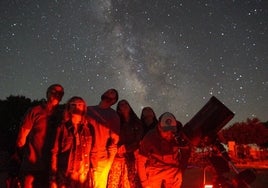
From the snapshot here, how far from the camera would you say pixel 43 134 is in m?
5.28

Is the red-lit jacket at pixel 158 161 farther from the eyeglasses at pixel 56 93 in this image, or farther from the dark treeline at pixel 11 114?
the dark treeline at pixel 11 114

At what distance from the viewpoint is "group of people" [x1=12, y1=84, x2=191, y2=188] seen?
5023mm

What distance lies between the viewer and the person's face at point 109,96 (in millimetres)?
6168

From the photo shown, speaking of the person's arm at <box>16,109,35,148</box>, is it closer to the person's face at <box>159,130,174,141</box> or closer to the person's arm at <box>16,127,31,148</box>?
the person's arm at <box>16,127,31,148</box>

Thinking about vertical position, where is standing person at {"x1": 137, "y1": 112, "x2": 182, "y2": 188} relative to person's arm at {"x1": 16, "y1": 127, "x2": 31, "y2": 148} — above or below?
A: below

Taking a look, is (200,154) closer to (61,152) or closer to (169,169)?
(169,169)

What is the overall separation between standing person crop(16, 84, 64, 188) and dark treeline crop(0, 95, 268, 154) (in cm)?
1237

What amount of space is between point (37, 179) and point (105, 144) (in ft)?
4.21

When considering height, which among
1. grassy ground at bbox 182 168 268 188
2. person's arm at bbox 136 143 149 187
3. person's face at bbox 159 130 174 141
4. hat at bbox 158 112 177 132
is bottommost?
grassy ground at bbox 182 168 268 188

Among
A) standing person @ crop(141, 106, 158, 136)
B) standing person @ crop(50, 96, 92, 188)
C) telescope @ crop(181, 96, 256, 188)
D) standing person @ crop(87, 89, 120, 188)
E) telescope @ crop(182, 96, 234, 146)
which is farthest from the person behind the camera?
standing person @ crop(141, 106, 158, 136)

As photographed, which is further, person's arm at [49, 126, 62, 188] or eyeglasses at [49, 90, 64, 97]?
eyeglasses at [49, 90, 64, 97]

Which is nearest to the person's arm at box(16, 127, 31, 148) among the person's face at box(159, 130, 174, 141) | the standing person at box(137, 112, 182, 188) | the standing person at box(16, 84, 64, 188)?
the standing person at box(16, 84, 64, 188)

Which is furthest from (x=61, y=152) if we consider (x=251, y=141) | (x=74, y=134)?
(x=251, y=141)

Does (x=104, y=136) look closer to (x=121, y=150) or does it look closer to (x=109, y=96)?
(x=121, y=150)
